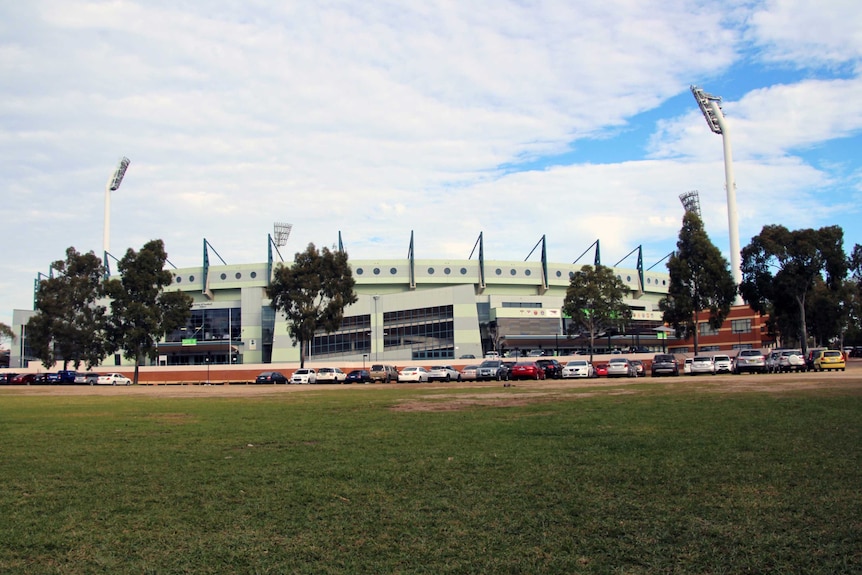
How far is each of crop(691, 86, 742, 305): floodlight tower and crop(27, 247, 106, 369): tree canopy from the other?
3629 inches

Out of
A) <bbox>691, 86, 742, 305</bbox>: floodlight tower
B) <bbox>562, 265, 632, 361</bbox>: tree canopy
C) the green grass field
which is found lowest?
the green grass field

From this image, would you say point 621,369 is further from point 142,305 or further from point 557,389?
point 142,305

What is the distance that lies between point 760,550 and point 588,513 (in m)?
1.72

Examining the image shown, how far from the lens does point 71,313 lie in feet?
240

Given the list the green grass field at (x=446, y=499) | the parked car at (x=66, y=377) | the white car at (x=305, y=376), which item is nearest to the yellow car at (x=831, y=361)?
the white car at (x=305, y=376)

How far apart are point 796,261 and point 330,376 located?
43.9 m

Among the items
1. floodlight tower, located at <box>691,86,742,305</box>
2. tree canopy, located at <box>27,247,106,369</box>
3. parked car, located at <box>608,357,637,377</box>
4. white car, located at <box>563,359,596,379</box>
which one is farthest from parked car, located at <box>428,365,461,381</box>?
floodlight tower, located at <box>691,86,742,305</box>

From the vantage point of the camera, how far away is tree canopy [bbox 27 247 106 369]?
236 ft

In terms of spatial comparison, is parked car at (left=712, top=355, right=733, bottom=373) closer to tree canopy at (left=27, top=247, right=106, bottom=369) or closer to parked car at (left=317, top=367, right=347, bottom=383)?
parked car at (left=317, top=367, right=347, bottom=383)

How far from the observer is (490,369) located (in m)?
53.5

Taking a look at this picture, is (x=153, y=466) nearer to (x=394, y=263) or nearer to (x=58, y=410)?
(x=58, y=410)

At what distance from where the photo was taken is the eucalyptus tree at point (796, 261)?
65.9 meters

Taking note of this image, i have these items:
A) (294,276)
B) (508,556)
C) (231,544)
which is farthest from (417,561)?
(294,276)

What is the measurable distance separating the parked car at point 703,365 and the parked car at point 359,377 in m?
26.0
